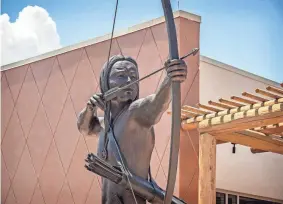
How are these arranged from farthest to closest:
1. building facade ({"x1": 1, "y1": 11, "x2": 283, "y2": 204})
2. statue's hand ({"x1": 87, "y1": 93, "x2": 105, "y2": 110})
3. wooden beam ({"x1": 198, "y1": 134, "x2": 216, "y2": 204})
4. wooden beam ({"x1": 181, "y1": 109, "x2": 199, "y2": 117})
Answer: building facade ({"x1": 1, "y1": 11, "x2": 283, "y2": 204})
wooden beam ({"x1": 181, "y1": 109, "x2": 199, "y2": 117})
wooden beam ({"x1": 198, "y1": 134, "x2": 216, "y2": 204})
statue's hand ({"x1": 87, "y1": 93, "x2": 105, "y2": 110})

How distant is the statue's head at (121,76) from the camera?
2.90 m

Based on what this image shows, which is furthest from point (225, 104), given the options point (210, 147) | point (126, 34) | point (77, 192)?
point (77, 192)

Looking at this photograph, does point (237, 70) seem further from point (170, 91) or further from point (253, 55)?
point (170, 91)

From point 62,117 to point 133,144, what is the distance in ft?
17.2

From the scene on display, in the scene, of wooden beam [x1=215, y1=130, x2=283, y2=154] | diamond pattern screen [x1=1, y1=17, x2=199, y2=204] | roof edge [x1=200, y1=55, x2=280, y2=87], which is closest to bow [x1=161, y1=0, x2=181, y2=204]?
wooden beam [x1=215, y1=130, x2=283, y2=154]

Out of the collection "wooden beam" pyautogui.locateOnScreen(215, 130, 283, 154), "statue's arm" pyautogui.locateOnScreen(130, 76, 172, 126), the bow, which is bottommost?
the bow

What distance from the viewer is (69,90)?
7902mm

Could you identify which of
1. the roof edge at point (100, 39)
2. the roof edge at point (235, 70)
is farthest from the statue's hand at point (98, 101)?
the roof edge at point (235, 70)

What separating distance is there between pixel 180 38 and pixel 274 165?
316cm

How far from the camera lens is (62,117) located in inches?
313

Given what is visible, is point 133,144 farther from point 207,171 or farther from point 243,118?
point 207,171

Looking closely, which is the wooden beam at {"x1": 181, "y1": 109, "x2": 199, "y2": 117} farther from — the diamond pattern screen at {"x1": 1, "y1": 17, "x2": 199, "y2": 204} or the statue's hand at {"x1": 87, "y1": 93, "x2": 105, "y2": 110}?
the statue's hand at {"x1": 87, "y1": 93, "x2": 105, "y2": 110}

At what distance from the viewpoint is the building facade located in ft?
22.2

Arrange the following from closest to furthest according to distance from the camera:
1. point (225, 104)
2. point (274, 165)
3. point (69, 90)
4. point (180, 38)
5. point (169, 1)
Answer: point (169, 1) → point (225, 104) → point (180, 38) → point (69, 90) → point (274, 165)
